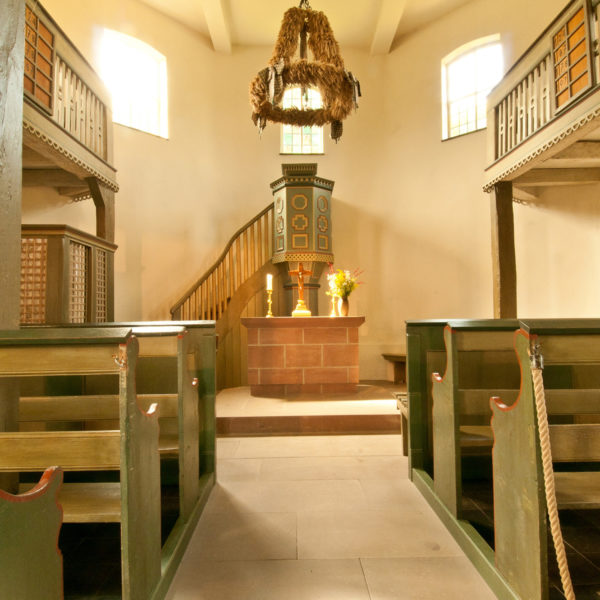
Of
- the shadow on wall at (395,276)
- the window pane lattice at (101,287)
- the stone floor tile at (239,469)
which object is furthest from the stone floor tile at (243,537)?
the shadow on wall at (395,276)

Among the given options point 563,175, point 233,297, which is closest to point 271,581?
point 233,297

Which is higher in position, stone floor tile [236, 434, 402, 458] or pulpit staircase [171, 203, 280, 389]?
pulpit staircase [171, 203, 280, 389]

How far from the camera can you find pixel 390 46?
7.87 metres

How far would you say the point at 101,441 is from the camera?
1363 millimetres

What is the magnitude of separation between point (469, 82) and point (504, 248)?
3.74 metres

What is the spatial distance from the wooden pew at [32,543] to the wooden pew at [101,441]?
0.16 metres

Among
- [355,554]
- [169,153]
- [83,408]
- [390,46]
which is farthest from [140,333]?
[390,46]

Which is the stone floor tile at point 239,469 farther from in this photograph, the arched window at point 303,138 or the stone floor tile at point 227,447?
the arched window at point 303,138

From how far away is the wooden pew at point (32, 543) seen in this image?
1048 mm

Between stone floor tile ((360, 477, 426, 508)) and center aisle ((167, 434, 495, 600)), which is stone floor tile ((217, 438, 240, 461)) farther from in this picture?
stone floor tile ((360, 477, 426, 508))

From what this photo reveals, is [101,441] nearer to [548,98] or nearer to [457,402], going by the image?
[457,402]

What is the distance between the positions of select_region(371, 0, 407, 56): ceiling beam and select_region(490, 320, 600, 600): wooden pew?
7208mm

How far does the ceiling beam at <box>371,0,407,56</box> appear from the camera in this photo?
22.4 feet

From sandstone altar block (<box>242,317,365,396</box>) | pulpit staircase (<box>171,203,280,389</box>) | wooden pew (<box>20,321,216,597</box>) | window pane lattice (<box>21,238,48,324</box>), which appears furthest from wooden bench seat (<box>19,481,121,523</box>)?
pulpit staircase (<box>171,203,280,389</box>)
